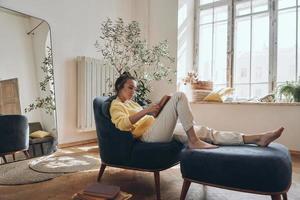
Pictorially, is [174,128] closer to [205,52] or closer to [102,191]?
[102,191]

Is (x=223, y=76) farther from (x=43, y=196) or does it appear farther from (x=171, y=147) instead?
(x=43, y=196)

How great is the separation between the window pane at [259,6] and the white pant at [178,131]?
2596 millimetres

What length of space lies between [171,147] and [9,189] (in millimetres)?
1221

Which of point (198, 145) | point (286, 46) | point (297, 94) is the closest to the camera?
point (198, 145)

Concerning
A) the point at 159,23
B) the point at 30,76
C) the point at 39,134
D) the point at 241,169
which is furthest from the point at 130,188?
the point at 159,23

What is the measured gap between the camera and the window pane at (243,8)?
3.85 meters

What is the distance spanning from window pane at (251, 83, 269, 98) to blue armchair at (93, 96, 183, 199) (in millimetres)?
2272

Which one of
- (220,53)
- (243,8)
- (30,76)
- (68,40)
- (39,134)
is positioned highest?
(243,8)

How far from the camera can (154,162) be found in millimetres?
1771

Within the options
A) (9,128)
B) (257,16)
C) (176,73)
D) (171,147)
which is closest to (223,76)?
(176,73)

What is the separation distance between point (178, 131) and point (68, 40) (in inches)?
90.6

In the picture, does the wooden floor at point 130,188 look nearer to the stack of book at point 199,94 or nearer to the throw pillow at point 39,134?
the throw pillow at point 39,134

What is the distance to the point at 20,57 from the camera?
277 centimetres

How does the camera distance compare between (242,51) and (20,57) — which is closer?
(20,57)
